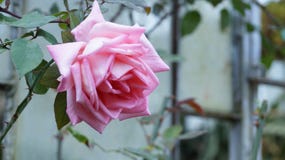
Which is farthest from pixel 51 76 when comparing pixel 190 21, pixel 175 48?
pixel 175 48

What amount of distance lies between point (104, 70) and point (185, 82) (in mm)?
1170

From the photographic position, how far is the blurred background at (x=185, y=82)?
1.14 meters

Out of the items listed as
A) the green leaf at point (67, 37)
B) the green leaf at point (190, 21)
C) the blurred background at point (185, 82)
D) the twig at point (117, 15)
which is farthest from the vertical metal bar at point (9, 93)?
the green leaf at point (67, 37)

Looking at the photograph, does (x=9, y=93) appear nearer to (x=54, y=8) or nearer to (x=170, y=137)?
(x=54, y=8)

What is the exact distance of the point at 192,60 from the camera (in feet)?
5.60

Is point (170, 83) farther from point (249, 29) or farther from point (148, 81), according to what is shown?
point (148, 81)

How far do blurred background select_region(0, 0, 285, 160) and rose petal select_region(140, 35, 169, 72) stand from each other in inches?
18.9

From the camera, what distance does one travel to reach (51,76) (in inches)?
22.8

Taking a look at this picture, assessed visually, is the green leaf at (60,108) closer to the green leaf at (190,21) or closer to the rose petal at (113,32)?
the rose petal at (113,32)

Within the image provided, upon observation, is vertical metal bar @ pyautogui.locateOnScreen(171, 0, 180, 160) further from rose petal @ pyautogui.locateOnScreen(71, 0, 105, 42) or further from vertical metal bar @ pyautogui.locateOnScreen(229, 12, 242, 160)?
rose petal @ pyautogui.locateOnScreen(71, 0, 105, 42)

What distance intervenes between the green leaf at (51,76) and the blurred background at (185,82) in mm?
429

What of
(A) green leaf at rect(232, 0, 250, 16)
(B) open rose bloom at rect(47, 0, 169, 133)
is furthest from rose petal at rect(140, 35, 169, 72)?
(A) green leaf at rect(232, 0, 250, 16)

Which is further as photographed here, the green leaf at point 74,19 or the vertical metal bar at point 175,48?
the vertical metal bar at point 175,48

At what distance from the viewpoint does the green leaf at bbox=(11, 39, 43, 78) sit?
53 centimetres
